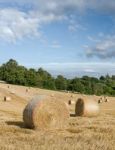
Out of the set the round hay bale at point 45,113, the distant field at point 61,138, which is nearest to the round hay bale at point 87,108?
the round hay bale at point 45,113

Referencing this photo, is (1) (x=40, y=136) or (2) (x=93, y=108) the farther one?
(2) (x=93, y=108)

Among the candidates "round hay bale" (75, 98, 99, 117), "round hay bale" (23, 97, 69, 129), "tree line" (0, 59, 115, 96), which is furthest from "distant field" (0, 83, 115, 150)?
"tree line" (0, 59, 115, 96)

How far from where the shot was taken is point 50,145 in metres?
13.1

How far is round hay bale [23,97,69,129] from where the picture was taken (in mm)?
17906

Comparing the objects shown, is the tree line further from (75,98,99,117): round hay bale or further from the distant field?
the distant field

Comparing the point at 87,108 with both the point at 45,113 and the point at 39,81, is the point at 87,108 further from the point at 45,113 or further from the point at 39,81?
the point at 39,81

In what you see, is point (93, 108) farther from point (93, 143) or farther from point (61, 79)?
point (61, 79)

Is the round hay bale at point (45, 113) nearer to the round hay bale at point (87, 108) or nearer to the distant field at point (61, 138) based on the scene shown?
the distant field at point (61, 138)

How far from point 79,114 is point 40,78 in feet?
176

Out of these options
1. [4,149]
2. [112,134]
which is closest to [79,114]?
[112,134]

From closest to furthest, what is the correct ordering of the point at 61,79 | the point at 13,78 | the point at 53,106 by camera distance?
the point at 53,106, the point at 13,78, the point at 61,79

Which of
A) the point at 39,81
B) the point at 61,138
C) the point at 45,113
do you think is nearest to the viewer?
the point at 61,138

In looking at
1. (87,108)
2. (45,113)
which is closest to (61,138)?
(45,113)

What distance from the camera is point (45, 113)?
1847cm
